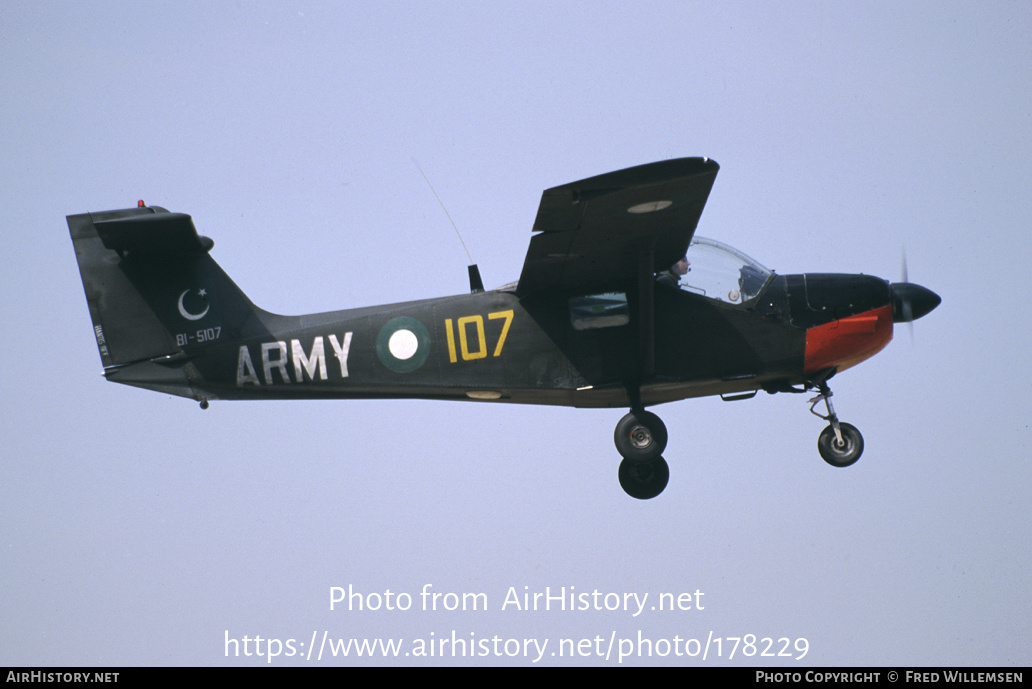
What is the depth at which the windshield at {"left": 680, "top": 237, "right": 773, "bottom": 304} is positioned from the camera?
1285 cm

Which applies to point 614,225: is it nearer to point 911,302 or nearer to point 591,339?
point 591,339

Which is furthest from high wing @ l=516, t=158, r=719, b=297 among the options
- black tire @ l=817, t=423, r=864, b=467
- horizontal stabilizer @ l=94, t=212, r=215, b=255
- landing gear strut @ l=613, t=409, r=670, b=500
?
horizontal stabilizer @ l=94, t=212, r=215, b=255

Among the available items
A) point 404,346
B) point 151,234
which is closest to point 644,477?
point 404,346

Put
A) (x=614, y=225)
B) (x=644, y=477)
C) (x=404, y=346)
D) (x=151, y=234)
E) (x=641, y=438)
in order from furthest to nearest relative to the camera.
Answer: (x=644, y=477), (x=151, y=234), (x=404, y=346), (x=641, y=438), (x=614, y=225)

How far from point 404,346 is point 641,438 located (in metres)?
2.61

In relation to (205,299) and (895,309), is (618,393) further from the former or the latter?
(205,299)

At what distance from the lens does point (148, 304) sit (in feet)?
44.4

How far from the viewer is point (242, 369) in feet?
43.6

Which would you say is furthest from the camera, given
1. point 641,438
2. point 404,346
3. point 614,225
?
point 404,346

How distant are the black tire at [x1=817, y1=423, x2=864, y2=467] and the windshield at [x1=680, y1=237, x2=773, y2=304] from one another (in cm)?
168

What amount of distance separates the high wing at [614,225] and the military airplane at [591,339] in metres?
0.03

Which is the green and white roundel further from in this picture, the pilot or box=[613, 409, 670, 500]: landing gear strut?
the pilot

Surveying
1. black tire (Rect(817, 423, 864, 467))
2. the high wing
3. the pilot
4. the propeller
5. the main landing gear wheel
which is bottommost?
the main landing gear wheel

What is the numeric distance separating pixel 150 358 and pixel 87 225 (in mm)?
1582
